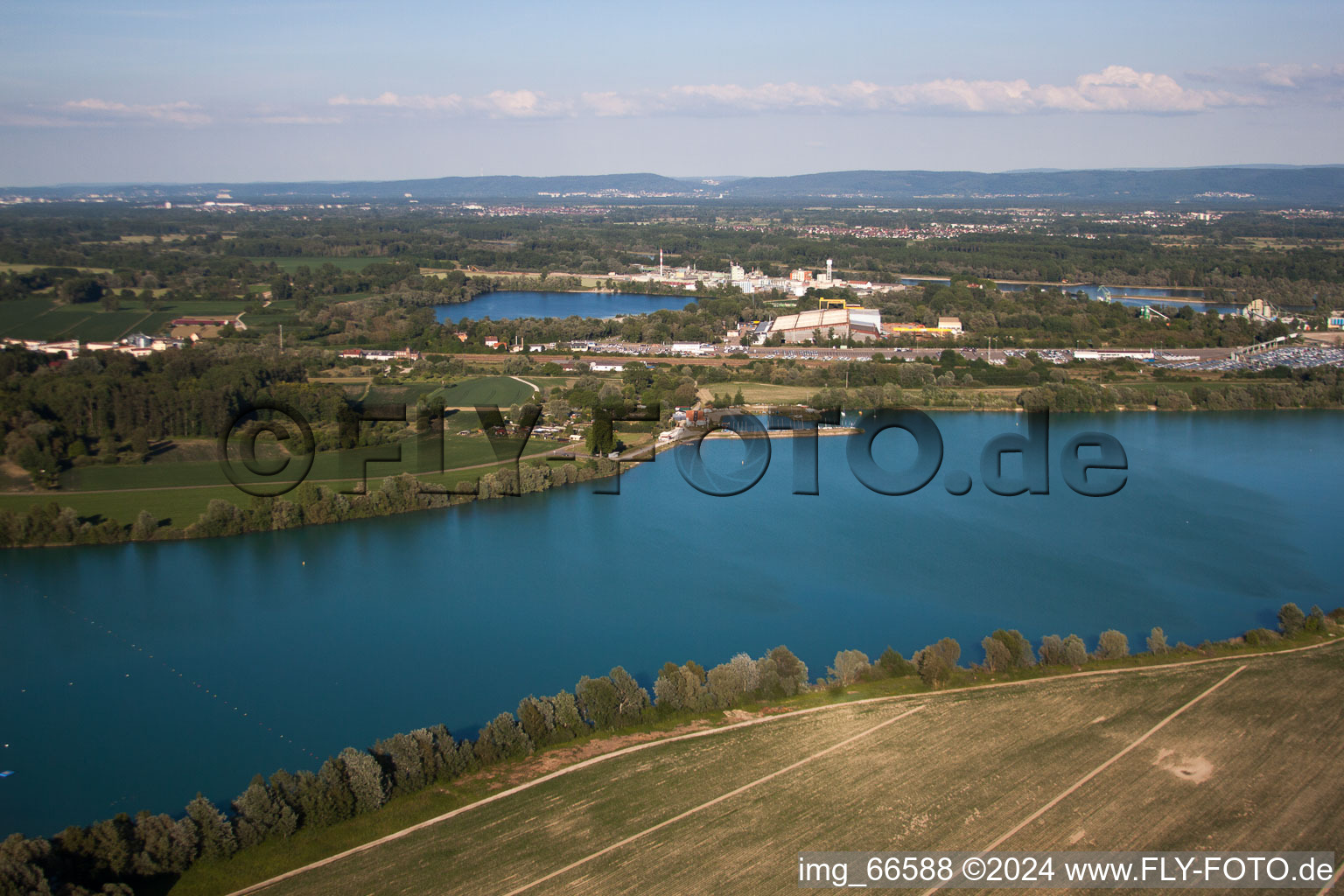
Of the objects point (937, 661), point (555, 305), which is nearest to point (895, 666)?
point (937, 661)

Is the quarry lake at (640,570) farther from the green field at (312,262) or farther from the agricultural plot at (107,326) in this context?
the green field at (312,262)

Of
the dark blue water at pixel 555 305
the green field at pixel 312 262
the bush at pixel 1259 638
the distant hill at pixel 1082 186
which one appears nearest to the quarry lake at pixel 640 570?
the bush at pixel 1259 638

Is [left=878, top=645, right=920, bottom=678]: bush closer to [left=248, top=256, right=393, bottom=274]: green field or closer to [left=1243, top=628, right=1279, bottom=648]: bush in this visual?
[left=1243, top=628, right=1279, bottom=648]: bush

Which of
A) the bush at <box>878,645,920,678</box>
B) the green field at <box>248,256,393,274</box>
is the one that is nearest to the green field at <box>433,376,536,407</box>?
the bush at <box>878,645,920,678</box>

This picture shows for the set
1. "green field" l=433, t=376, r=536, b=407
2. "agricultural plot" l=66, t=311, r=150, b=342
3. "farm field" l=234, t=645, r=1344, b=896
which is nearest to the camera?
"farm field" l=234, t=645, r=1344, b=896

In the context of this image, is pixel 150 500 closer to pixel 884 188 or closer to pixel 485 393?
pixel 485 393
